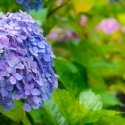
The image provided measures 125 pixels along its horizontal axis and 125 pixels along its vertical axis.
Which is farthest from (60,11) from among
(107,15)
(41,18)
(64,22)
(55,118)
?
(55,118)

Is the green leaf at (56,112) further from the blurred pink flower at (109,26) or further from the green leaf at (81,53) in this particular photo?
the blurred pink flower at (109,26)

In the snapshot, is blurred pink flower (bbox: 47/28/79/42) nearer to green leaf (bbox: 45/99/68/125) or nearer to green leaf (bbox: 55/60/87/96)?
green leaf (bbox: 55/60/87/96)

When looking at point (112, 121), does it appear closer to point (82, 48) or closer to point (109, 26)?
point (82, 48)

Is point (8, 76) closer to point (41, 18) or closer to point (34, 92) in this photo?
point (34, 92)

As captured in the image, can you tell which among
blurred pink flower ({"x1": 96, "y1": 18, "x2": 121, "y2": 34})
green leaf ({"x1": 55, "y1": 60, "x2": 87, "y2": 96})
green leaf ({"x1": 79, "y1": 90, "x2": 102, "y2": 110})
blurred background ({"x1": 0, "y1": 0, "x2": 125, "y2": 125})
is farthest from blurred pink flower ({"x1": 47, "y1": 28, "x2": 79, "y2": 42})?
green leaf ({"x1": 79, "y1": 90, "x2": 102, "y2": 110})

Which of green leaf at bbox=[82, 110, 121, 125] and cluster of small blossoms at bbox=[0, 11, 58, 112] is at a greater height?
cluster of small blossoms at bbox=[0, 11, 58, 112]

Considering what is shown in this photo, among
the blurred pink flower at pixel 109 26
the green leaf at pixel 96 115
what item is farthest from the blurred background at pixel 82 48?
the green leaf at pixel 96 115

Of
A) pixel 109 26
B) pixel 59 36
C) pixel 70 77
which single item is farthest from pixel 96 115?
pixel 109 26
